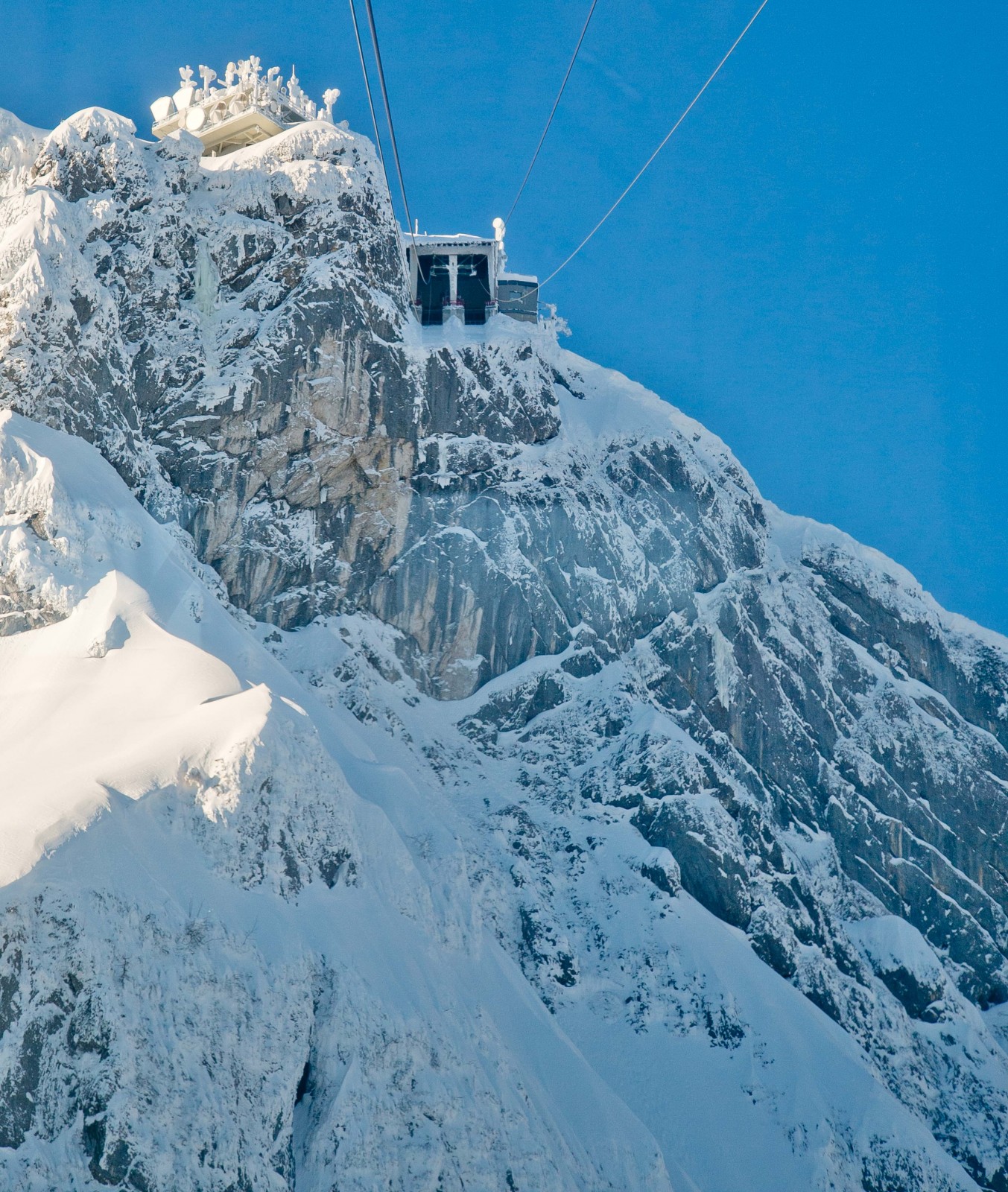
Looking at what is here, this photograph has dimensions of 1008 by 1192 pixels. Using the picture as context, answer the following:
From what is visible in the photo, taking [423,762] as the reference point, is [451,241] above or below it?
above

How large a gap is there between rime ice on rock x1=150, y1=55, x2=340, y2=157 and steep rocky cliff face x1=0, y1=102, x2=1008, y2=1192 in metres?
6.01

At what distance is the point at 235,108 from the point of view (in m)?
99.1

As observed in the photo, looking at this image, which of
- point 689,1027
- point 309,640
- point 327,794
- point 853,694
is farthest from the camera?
point 853,694

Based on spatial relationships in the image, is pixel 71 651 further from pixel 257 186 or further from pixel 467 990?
pixel 257 186

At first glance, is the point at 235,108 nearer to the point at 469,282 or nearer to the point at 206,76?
the point at 206,76

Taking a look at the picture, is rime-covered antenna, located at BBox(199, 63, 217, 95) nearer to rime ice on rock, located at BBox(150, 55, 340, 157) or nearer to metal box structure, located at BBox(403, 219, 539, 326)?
rime ice on rock, located at BBox(150, 55, 340, 157)

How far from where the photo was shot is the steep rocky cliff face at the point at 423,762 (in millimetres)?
52156

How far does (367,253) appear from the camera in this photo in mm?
91688

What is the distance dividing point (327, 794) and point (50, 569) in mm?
19409

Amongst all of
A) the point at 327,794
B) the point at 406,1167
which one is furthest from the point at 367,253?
the point at 406,1167

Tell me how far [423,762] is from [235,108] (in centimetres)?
5194

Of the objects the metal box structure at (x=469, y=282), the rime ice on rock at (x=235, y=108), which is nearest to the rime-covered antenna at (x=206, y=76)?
the rime ice on rock at (x=235, y=108)

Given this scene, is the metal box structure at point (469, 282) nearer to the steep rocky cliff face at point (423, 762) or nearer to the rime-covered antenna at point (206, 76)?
the steep rocky cliff face at point (423, 762)

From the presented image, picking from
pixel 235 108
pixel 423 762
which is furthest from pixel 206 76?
pixel 423 762
